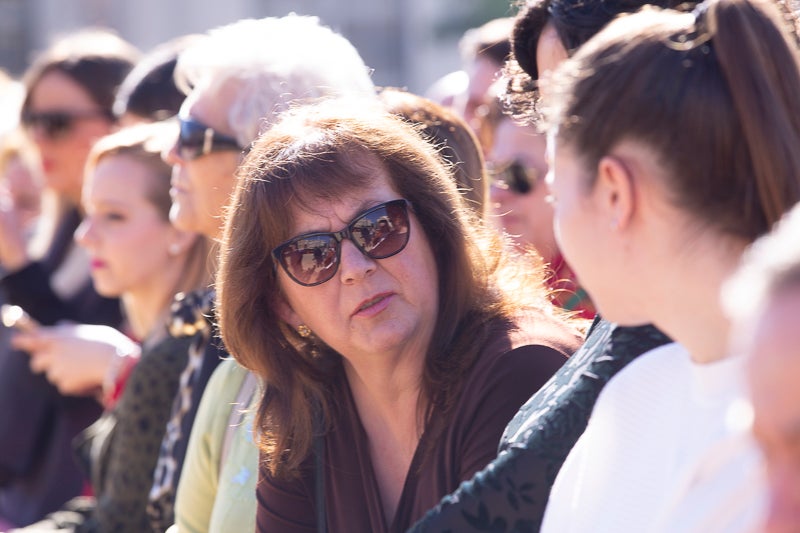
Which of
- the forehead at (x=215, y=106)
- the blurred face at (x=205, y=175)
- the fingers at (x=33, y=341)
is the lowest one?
the fingers at (x=33, y=341)

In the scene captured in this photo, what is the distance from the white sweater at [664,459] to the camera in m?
1.23

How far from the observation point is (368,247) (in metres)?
2.25

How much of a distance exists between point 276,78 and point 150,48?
52.6 feet

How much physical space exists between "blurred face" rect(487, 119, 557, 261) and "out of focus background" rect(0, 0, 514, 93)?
1434 centimetres

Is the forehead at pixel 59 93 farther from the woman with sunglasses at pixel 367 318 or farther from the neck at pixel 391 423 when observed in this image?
the neck at pixel 391 423

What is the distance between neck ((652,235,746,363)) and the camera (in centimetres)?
133

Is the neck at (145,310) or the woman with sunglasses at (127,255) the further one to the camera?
the neck at (145,310)

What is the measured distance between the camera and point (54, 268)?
4.77m

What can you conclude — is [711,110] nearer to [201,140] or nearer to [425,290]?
[425,290]

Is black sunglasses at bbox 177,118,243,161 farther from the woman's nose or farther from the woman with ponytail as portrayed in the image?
the woman with ponytail

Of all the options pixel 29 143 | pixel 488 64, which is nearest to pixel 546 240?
pixel 488 64

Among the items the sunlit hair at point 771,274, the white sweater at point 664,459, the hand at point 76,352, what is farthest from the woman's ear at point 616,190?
the hand at point 76,352

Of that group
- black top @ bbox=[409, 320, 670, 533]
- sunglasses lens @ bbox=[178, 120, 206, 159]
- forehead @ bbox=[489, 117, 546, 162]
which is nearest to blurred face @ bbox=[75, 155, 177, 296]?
sunglasses lens @ bbox=[178, 120, 206, 159]

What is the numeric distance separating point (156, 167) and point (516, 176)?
118cm
